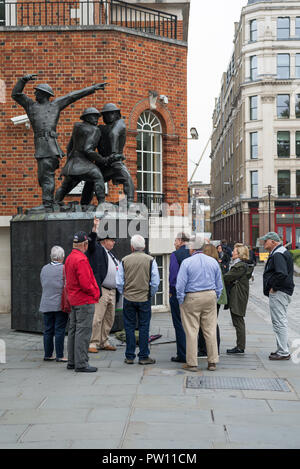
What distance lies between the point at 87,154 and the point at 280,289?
4.37m

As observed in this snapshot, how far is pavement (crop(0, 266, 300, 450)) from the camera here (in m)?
5.00

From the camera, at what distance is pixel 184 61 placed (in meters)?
16.4

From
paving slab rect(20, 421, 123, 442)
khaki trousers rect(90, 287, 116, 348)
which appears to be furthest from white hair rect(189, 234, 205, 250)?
paving slab rect(20, 421, 123, 442)

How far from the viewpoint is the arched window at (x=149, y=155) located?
625 inches

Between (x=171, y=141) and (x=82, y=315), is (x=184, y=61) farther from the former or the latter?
(x=82, y=315)

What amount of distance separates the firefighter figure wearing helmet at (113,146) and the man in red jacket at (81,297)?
3528mm

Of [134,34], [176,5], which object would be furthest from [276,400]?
[176,5]

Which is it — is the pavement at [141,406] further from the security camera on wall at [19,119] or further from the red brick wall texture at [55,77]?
the security camera on wall at [19,119]

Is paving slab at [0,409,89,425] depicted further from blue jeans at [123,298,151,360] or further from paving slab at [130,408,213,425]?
blue jeans at [123,298,151,360]

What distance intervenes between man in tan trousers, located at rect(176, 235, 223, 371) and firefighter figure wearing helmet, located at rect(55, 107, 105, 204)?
3.50 m

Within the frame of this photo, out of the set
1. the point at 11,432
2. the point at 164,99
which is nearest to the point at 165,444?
A: the point at 11,432

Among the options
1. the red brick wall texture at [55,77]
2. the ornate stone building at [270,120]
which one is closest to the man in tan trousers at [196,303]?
the red brick wall texture at [55,77]

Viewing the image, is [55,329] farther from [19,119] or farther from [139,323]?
[19,119]

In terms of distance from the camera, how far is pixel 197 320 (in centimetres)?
807
